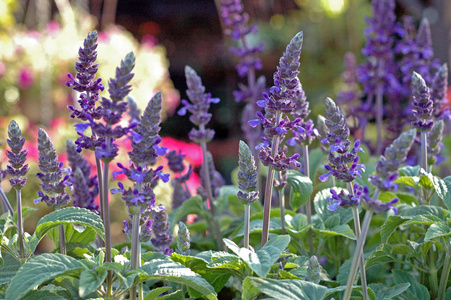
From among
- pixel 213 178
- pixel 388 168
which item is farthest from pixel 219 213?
pixel 388 168

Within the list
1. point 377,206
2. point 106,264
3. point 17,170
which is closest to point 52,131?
point 17,170

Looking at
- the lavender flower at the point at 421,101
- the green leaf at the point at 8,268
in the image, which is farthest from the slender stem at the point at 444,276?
the green leaf at the point at 8,268

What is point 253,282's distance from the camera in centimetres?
109

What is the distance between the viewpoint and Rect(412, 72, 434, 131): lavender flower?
1.40m

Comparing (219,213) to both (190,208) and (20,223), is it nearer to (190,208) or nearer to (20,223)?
(190,208)

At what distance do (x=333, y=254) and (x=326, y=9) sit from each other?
5230 millimetres

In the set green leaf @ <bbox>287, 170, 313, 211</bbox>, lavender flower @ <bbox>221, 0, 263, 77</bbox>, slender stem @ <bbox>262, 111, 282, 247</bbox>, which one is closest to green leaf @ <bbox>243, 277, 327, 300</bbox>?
slender stem @ <bbox>262, 111, 282, 247</bbox>

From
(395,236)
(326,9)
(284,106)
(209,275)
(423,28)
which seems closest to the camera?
(284,106)

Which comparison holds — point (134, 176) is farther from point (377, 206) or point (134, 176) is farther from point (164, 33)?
point (164, 33)

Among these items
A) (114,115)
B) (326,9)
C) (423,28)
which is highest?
(326,9)

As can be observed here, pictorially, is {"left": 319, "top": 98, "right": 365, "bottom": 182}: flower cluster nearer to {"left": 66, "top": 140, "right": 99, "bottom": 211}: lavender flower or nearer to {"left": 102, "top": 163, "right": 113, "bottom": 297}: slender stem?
{"left": 102, "top": 163, "right": 113, "bottom": 297}: slender stem

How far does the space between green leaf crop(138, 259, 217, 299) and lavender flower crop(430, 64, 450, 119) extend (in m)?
1.16

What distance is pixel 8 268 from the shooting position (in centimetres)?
130

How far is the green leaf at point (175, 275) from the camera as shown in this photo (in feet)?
3.54
